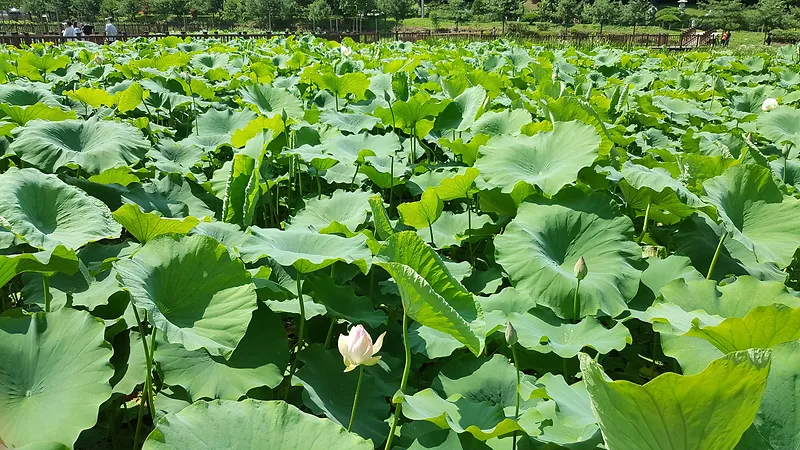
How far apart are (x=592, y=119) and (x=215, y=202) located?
4.47 ft

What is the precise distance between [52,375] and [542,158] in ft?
4.52

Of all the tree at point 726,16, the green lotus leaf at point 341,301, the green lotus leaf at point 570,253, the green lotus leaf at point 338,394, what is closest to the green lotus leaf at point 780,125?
the green lotus leaf at point 570,253

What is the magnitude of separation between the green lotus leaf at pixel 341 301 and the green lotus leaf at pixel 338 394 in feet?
0.30

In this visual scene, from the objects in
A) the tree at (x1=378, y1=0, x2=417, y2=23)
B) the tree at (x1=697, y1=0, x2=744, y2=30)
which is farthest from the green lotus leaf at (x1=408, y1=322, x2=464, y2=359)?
the tree at (x1=378, y1=0, x2=417, y2=23)

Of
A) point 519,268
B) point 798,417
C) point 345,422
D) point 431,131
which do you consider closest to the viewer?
point 798,417

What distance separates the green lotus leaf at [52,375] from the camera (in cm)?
88

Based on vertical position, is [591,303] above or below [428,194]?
below

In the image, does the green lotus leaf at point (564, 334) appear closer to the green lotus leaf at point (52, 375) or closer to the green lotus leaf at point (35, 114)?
the green lotus leaf at point (52, 375)

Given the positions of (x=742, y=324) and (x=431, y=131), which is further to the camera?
(x=431, y=131)

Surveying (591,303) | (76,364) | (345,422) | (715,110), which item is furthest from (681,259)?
(715,110)

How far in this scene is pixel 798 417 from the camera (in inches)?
31.8

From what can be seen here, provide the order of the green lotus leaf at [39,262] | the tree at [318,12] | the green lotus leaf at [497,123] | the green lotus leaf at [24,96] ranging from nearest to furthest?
1. the green lotus leaf at [39,262]
2. the green lotus leaf at [497,123]
3. the green lotus leaf at [24,96]
4. the tree at [318,12]

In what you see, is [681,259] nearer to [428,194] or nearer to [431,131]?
[428,194]

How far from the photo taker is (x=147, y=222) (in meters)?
1.29
